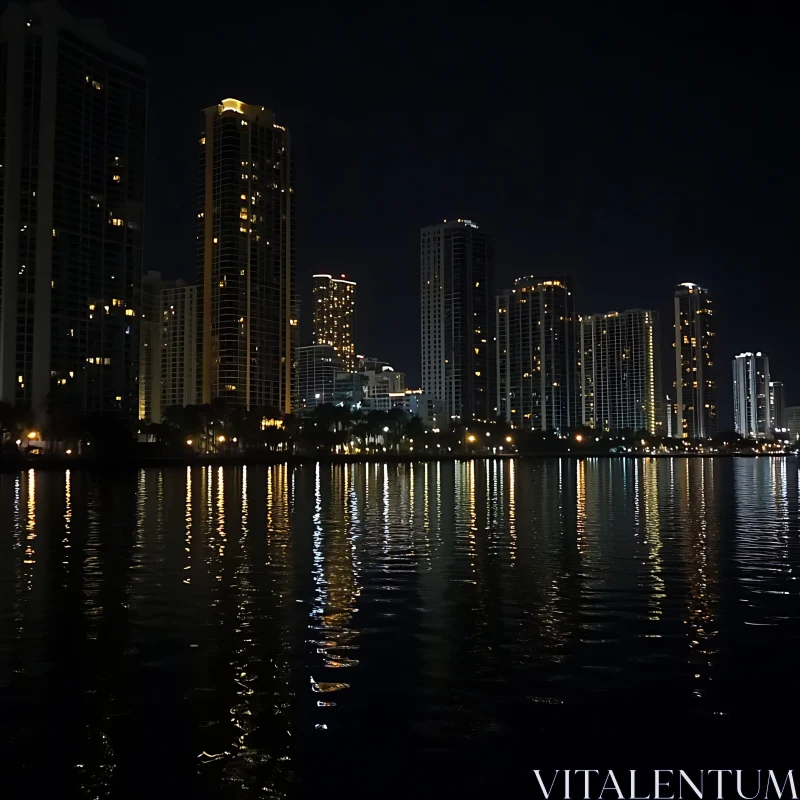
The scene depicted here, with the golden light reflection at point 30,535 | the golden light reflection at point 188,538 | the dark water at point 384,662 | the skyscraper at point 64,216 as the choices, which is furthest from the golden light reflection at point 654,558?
the skyscraper at point 64,216

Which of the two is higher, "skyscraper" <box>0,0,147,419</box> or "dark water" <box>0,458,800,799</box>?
"skyscraper" <box>0,0,147,419</box>

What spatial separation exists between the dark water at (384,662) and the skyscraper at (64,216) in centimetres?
12481

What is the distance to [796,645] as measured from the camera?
14102 mm

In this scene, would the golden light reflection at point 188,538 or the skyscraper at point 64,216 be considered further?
the skyscraper at point 64,216

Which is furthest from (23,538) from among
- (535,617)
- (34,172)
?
(34,172)

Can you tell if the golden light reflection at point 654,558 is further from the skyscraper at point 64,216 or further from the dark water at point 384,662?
the skyscraper at point 64,216

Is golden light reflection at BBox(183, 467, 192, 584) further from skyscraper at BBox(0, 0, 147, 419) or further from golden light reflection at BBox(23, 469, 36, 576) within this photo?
skyscraper at BBox(0, 0, 147, 419)

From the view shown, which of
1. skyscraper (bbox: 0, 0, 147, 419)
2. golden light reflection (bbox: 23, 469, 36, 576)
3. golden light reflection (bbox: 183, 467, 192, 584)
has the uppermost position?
skyscraper (bbox: 0, 0, 147, 419)

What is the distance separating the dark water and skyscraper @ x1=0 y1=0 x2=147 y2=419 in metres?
125

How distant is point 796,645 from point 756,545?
14792mm

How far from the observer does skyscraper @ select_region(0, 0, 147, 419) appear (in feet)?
473

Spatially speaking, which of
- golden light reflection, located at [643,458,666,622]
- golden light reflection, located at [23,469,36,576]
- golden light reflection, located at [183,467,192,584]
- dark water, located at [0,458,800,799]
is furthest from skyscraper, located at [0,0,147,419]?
dark water, located at [0,458,800,799]

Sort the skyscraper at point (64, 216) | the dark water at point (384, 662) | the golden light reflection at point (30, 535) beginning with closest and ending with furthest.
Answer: the dark water at point (384, 662), the golden light reflection at point (30, 535), the skyscraper at point (64, 216)

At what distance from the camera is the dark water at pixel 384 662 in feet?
29.9
